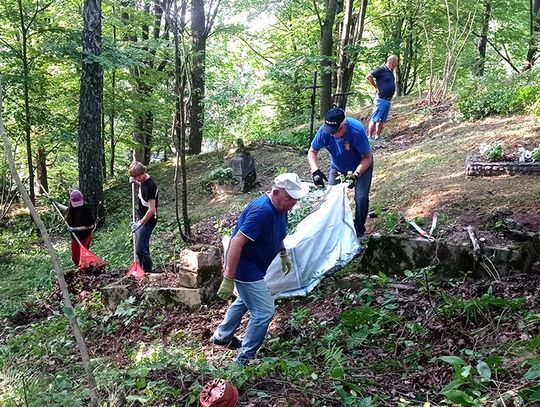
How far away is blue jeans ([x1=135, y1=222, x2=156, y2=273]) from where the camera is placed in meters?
6.82

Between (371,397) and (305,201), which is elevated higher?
(305,201)

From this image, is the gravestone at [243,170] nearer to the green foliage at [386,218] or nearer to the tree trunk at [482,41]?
the green foliage at [386,218]

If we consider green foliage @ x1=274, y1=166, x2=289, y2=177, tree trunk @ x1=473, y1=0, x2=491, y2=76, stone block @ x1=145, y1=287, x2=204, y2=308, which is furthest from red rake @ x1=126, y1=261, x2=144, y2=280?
tree trunk @ x1=473, y1=0, x2=491, y2=76

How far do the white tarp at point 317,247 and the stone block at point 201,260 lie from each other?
248 millimetres

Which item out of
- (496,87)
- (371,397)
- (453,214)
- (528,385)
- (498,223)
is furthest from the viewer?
(496,87)

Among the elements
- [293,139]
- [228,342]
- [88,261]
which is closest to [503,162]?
[228,342]

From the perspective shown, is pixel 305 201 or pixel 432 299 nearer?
pixel 432 299

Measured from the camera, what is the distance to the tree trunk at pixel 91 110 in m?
9.97

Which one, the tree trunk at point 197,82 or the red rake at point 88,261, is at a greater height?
the tree trunk at point 197,82

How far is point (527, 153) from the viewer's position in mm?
6863

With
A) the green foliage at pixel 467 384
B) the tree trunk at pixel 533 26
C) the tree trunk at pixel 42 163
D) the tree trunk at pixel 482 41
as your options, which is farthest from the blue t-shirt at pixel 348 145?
the tree trunk at pixel 533 26

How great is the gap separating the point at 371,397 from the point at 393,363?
585 millimetres

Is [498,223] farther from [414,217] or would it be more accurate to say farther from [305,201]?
[305,201]

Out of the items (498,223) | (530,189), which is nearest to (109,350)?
(498,223)
